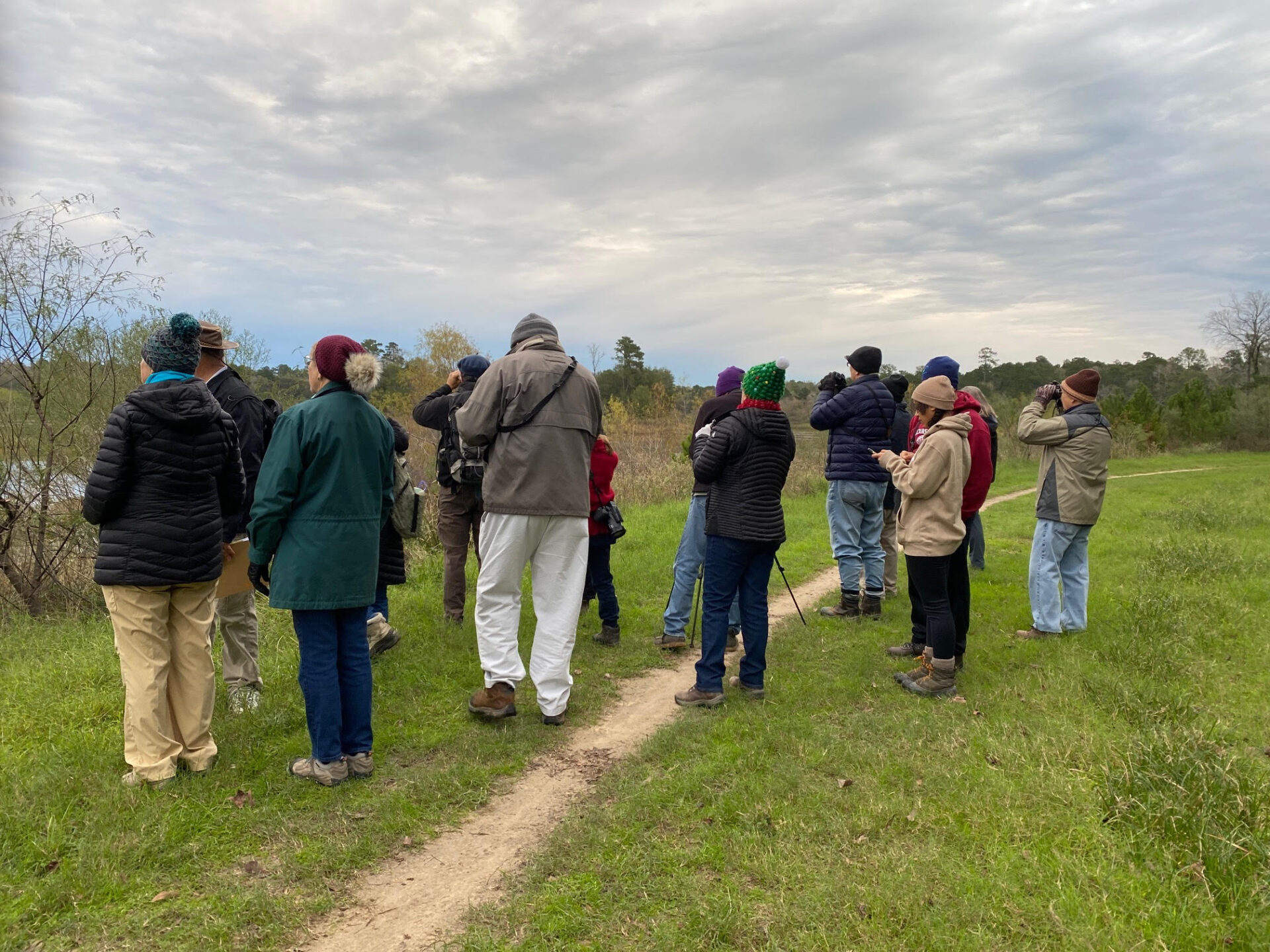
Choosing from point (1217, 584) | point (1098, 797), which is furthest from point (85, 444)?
point (1217, 584)

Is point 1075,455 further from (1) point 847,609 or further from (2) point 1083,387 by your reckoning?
(1) point 847,609

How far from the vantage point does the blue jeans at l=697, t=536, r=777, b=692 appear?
4789 millimetres

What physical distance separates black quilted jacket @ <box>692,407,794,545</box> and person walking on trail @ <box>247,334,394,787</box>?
2.03 metres

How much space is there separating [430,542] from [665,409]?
17907 millimetres

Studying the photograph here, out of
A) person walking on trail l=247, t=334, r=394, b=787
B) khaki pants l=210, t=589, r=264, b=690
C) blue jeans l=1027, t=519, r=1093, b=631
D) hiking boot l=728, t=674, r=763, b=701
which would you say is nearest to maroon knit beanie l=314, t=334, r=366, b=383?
person walking on trail l=247, t=334, r=394, b=787

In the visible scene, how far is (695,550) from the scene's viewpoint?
19.6 ft

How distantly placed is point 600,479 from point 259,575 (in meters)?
2.66

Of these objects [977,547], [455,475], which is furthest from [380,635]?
[977,547]

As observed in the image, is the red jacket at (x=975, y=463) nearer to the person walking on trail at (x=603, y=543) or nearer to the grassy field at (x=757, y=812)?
the grassy field at (x=757, y=812)

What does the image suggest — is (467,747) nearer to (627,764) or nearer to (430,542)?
(627,764)

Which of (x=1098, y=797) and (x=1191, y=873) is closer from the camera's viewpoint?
(x=1191, y=873)

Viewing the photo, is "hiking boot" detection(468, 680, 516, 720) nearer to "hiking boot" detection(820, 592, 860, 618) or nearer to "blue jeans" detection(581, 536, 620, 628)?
"blue jeans" detection(581, 536, 620, 628)

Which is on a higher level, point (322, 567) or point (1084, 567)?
point (322, 567)

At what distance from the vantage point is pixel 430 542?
9.83m
